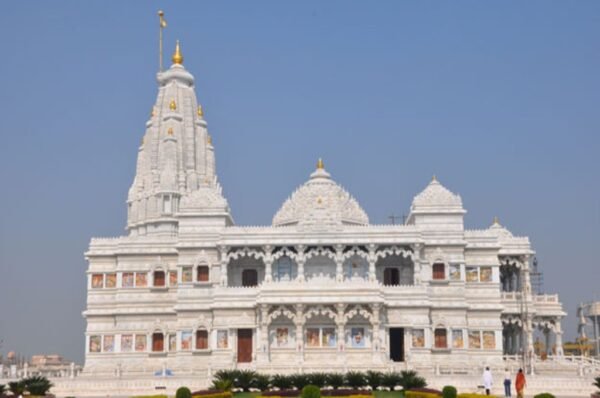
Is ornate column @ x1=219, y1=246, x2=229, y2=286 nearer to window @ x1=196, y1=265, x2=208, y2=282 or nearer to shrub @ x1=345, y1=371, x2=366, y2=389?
window @ x1=196, y1=265, x2=208, y2=282

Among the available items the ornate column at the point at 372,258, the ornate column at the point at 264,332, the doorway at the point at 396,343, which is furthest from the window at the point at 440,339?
the ornate column at the point at 264,332

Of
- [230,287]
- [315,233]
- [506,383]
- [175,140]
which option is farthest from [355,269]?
[506,383]

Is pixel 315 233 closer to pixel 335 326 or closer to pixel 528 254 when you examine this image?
pixel 335 326

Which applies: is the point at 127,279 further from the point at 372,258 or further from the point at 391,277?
the point at 391,277

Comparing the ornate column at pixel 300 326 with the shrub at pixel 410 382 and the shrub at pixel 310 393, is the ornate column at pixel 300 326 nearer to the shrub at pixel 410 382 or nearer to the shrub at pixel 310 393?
the shrub at pixel 410 382

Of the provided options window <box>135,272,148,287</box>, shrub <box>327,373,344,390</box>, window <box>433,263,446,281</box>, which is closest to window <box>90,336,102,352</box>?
window <box>135,272,148,287</box>

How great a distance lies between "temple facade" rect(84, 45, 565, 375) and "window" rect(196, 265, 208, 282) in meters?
0.10

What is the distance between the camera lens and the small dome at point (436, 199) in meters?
58.2

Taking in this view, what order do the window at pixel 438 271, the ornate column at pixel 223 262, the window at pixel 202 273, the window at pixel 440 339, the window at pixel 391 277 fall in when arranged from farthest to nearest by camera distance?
the window at pixel 391 277, the window at pixel 202 273, the window at pixel 438 271, the ornate column at pixel 223 262, the window at pixel 440 339

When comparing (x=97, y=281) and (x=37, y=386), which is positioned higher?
(x=97, y=281)

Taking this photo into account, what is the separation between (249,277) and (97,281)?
10743 mm

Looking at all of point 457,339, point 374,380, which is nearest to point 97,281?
point 457,339

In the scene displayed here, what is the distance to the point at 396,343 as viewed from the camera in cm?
5575

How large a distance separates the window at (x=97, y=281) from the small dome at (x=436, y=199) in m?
22.3
